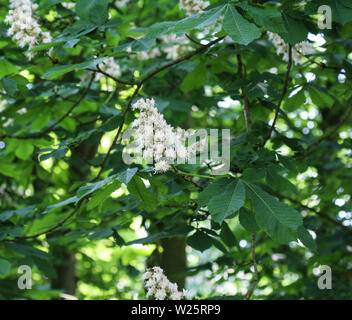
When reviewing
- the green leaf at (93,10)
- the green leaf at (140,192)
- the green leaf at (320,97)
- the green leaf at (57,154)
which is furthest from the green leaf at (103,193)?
the green leaf at (320,97)

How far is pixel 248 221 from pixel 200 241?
377 mm

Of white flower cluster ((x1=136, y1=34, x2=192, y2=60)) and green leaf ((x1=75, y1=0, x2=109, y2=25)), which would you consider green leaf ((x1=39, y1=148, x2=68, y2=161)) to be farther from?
white flower cluster ((x1=136, y1=34, x2=192, y2=60))

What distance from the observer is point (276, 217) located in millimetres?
1678

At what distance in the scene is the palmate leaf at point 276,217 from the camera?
1.64 meters

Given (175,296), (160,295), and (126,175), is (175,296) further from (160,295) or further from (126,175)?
(126,175)

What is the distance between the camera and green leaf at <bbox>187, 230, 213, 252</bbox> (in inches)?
96.0

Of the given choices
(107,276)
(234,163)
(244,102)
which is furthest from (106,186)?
(107,276)

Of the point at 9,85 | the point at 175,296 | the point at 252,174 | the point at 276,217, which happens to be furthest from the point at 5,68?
the point at 276,217

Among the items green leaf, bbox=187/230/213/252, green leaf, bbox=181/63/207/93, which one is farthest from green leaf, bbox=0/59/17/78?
green leaf, bbox=187/230/213/252

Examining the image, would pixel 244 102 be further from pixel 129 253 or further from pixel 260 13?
pixel 129 253

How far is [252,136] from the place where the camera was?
2637 millimetres

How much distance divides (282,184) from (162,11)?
9.97ft

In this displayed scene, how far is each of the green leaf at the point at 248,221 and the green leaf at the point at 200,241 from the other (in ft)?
1.11
